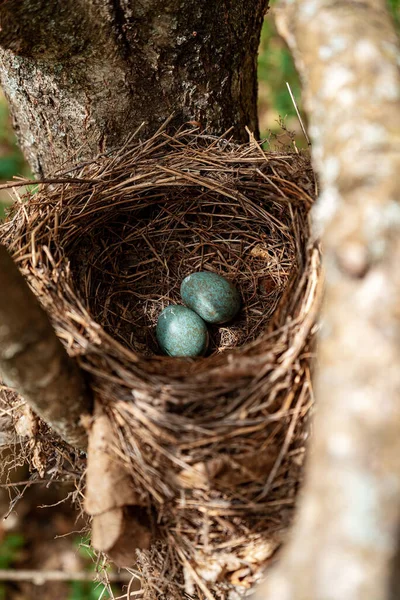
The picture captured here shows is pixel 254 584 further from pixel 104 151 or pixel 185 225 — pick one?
pixel 104 151

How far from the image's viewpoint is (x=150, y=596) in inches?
80.7

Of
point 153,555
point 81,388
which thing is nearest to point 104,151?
point 81,388

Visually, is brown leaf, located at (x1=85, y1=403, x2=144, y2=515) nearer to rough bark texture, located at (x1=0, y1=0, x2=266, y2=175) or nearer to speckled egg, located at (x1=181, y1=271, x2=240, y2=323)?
speckled egg, located at (x1=181, y1=271, x2=240, y2=323)

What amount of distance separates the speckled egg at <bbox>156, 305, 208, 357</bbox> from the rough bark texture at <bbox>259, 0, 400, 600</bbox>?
1135mm

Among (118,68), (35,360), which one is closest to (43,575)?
(35,360)

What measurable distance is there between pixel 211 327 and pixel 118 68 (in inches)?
41.6

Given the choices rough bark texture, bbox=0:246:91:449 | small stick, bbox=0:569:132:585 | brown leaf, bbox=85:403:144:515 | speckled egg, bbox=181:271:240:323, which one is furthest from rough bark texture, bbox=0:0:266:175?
small stick, bbox=0:569:132:585

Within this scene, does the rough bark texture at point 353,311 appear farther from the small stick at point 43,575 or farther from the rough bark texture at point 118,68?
the small stick at point 43,575

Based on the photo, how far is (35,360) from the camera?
4.83 ft

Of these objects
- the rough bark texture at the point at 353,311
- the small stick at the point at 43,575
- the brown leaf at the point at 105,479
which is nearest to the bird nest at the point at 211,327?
the brown leaf at the point at 105,479

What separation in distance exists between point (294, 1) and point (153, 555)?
1.57 meters

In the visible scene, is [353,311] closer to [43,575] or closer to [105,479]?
[105,479]

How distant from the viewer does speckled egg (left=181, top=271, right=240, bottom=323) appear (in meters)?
2.41

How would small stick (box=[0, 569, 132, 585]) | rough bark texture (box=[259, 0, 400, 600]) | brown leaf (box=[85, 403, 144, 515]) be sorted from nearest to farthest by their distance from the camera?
rough bark texture (box=[259, 0, 400, 600])
brown leaf (box=[85, 403, 144, 515])
small stick (box=[0, 569, 132, 585])
